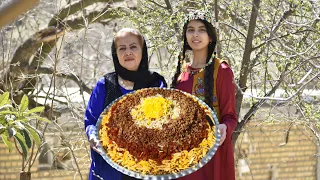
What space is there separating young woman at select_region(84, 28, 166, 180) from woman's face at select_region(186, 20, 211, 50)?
0.80ft

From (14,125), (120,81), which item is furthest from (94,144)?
(14,125)

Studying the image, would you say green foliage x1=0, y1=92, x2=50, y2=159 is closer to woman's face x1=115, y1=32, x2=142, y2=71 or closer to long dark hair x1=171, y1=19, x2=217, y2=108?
woman's face x1=115, y1=32, x2=142, y2=71

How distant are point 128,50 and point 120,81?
0.65 ft

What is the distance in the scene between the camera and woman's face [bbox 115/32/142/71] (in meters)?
2.71

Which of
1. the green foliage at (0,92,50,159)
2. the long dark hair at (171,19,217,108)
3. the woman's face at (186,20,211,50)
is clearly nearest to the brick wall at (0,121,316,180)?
the green foliage at (0,92,50,159)

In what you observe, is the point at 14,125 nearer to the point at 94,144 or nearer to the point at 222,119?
the point at 94,144

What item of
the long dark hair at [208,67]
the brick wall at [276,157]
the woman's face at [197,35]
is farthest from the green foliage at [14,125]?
the brick wall at [276,157]

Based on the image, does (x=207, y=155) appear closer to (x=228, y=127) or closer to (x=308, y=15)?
(x=228, y=127)

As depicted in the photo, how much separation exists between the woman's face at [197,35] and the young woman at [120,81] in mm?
243

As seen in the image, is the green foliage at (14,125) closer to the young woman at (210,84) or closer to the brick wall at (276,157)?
the young woman at (210,84)

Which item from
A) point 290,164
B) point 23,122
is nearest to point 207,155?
point 23,122

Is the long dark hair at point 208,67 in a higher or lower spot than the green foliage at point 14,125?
higher

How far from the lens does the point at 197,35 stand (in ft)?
8.94

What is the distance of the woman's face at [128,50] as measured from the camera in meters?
2.71
